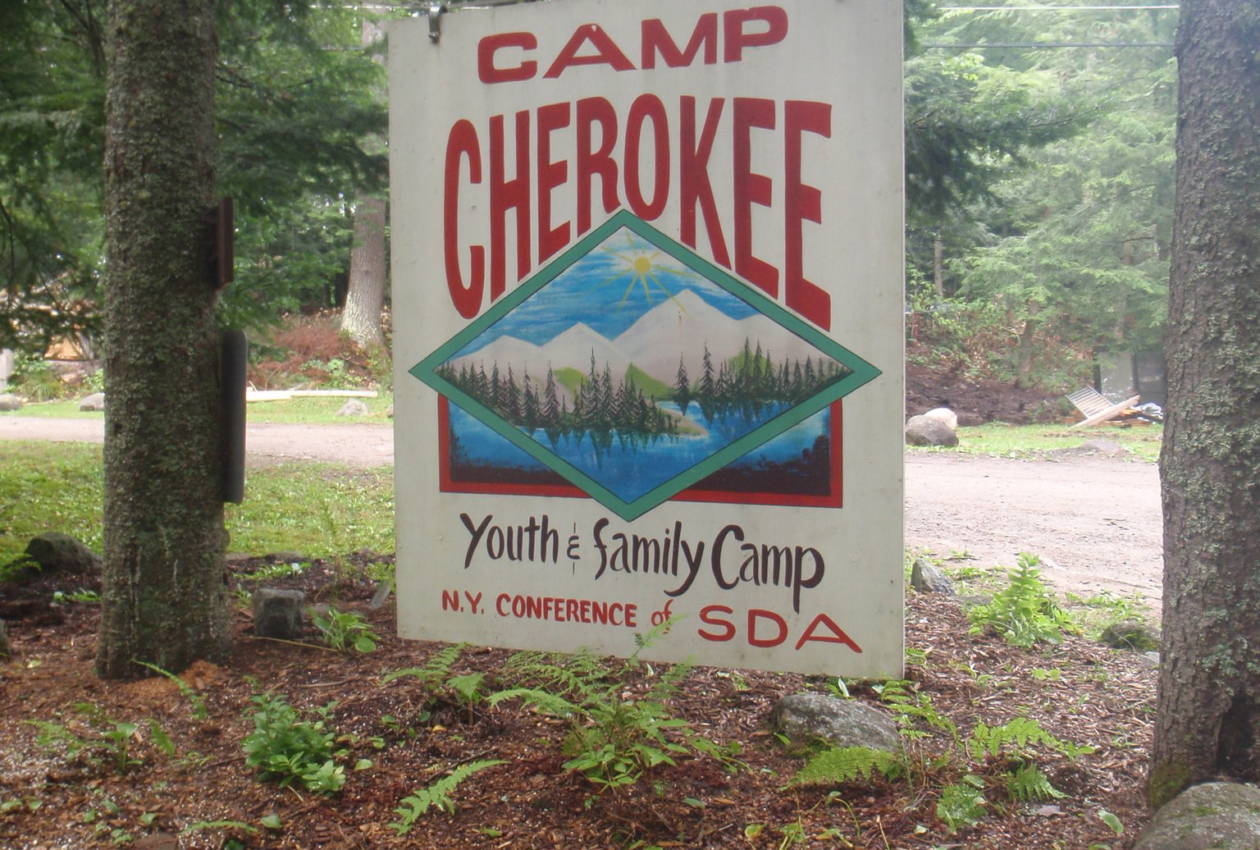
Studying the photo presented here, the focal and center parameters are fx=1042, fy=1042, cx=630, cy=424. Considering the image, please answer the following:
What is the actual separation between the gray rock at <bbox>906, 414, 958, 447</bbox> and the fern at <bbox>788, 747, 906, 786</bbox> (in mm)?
14390

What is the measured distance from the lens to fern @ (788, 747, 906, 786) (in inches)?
127

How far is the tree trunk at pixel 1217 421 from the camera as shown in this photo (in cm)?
321

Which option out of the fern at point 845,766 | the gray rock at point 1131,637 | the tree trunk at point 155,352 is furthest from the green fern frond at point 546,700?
the gray rock at point 1131,637

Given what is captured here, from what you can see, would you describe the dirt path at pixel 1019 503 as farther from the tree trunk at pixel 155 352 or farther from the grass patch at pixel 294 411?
the tree trunk at pixel 155 352

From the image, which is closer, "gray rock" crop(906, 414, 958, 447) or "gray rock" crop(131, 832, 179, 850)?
"gray rock" crop(131, 832, 179, 850)

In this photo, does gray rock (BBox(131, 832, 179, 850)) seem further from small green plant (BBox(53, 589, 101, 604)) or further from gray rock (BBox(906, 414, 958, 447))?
gray rock (BBox(906, 414, 958, 447))

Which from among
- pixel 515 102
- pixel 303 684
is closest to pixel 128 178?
pixel 515 102

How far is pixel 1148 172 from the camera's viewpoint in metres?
20.4

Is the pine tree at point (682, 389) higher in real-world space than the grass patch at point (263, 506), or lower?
higher

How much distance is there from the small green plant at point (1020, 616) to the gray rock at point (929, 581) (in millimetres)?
824

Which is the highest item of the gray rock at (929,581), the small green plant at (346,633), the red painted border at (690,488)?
the red painted border at (690,488)

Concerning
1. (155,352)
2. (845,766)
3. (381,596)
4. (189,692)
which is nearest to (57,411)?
(381,596)

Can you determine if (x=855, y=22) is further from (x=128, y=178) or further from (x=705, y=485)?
(x=128, y=178)

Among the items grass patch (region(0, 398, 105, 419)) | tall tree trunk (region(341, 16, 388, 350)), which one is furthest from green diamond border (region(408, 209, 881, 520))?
tall tree trunk (region(341, 16, 388, 350))
